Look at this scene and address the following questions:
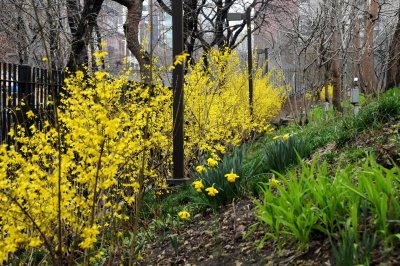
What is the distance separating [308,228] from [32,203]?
5.75 ft

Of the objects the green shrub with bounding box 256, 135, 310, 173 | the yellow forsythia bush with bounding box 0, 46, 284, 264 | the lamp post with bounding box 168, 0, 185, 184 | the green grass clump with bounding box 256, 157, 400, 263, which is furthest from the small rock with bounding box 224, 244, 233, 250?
the lamp post with bounding box 168, 0, 185, 184

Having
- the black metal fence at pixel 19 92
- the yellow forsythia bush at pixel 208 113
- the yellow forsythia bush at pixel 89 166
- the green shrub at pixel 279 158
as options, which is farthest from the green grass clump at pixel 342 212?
the black metal fence at pixel 19 92

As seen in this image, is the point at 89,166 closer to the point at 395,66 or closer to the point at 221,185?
the point at 221,185

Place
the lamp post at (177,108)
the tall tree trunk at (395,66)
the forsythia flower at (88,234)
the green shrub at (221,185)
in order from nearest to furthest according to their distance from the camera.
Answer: the forsythia flower at (88,234) < the green shrub at (221,185) < the lamp post at (177,108) < the tall tree trunk at (395,66)

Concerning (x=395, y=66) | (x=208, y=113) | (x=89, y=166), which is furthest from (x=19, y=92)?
(x=395, y=66)

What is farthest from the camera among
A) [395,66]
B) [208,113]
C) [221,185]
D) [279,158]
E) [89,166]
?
[395,66]

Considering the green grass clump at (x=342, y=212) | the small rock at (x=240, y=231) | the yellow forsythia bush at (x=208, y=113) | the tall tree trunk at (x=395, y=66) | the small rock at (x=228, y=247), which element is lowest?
the small rock at (x=228, y=247)

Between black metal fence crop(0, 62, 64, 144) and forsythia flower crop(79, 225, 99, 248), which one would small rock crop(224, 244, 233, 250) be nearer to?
forsythia flower crop(79, 225, 99, 248)

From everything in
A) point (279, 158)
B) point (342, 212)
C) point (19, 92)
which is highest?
point (19, 92)

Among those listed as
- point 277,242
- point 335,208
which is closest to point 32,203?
point 277,242

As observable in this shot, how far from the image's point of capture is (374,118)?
4.76m

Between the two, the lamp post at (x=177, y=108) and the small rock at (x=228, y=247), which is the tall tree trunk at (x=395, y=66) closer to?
the lamp post at (x=177, y=108)

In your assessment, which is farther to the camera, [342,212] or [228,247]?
[228,247]

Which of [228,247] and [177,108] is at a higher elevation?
[177,108]
